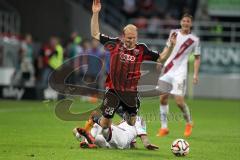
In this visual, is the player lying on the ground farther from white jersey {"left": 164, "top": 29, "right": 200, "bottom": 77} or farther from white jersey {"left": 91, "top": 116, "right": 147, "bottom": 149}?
white jersey {"left": 164, "top": 29, "right": 200, "bottom": 77}

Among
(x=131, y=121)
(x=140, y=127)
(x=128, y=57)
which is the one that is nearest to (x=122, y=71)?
(x=128, y=57)

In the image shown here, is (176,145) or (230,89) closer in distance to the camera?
(176,145)

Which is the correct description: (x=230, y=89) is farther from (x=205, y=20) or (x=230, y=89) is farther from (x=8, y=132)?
(x=8, y=132)

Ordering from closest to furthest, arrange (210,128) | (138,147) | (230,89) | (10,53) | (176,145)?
(176,145) < (138,147) < (210,128) < (10,53) < (230,89)

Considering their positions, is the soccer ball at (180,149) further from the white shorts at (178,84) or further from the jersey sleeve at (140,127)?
the white shorts at (178,84)

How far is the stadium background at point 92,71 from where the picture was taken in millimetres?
14727

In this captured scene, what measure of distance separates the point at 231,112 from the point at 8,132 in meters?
11.6

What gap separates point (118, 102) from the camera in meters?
13.3

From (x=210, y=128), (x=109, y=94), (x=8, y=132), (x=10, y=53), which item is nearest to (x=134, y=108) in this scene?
(x=109, y=94)

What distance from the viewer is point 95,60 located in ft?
100

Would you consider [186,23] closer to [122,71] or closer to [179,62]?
[179,62]

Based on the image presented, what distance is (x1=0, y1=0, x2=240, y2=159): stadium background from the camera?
580 inches

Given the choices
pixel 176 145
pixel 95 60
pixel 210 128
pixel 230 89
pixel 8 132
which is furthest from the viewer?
pixel 230 89

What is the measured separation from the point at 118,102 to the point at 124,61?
2.37 ft
